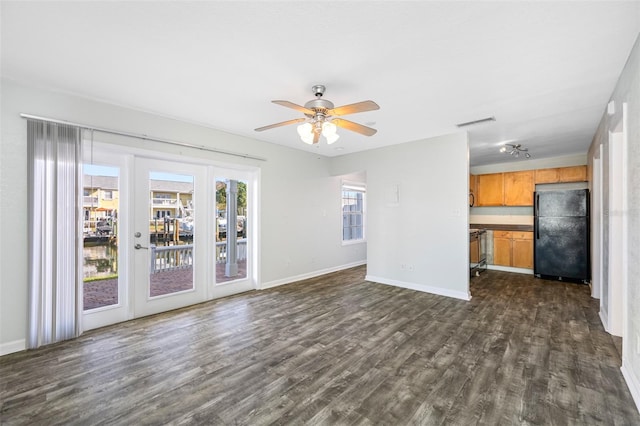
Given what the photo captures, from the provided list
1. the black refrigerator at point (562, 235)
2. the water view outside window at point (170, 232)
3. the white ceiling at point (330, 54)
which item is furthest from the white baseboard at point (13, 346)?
the black refrigerator at point (562, 235)

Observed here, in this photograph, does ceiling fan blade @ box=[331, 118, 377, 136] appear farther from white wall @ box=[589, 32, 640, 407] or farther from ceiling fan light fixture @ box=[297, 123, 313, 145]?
white wall @ box=[589, 32, 640, 407]

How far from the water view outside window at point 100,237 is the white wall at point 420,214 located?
4172 mm

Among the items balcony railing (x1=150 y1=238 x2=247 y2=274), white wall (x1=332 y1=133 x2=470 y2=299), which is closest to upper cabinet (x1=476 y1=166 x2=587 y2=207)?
white wall (x1=332 y1=133 x2=470 y2=299)

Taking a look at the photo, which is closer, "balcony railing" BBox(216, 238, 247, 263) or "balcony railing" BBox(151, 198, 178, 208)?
"balcony railing" BBox(151, 198, 178, 208)

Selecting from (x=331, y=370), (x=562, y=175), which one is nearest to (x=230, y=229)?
(x=331, y=370)

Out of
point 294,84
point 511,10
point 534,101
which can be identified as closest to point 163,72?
point 294,84

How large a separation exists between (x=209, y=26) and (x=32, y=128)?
2.37m

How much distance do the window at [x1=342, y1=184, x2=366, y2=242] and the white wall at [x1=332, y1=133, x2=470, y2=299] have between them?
1360 millimetres

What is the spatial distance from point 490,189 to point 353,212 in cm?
341

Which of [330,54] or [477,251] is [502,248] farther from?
[330,54]

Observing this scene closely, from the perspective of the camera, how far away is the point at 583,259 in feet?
17.0

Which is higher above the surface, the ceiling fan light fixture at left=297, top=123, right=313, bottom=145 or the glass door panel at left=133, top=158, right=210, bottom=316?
the ceiling fan light fixture at left=297, top=123, right=313, bottom=145

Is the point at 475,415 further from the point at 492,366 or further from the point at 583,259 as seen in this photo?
the point at 583,259

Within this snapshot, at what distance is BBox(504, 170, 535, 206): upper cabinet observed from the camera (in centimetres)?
619
